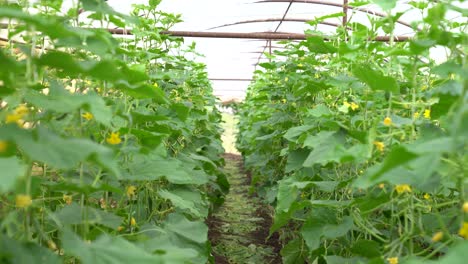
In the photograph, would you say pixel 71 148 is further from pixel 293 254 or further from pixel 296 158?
pixel 293 254

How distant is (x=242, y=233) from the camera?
19.4 ft

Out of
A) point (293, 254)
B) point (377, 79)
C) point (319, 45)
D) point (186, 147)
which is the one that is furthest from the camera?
point (186, 147)

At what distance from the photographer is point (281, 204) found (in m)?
2.82

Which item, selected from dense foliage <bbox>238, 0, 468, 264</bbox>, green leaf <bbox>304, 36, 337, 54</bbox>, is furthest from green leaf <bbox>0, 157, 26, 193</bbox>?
green leaf <bbox>304, 36, 337, 54</bbox>

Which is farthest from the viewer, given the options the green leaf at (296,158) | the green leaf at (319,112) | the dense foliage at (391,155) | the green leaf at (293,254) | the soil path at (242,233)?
the soil path at (242,233)

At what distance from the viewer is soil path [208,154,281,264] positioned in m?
5.03

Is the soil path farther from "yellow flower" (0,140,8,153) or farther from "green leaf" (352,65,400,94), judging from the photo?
"yellow flower" (0,140,8,153)

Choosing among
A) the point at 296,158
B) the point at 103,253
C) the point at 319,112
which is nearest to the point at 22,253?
the point at 103,253

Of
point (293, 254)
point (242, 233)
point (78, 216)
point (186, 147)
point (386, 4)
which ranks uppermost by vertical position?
point (386, 4)

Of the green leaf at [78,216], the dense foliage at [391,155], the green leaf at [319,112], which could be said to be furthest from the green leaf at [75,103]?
the green leaf at [319,112]

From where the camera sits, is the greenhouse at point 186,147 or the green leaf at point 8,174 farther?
the greenhouse at point 186,147

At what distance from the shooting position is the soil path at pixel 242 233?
503 cm

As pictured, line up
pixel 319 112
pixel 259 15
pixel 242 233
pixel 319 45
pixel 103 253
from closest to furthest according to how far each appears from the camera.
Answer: pixel 103 253, pixel 319 112, pixel 319 45, pixel 242 233, pixel 259 15

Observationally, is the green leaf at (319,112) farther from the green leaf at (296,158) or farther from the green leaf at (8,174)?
the green leaf at (8,174)
